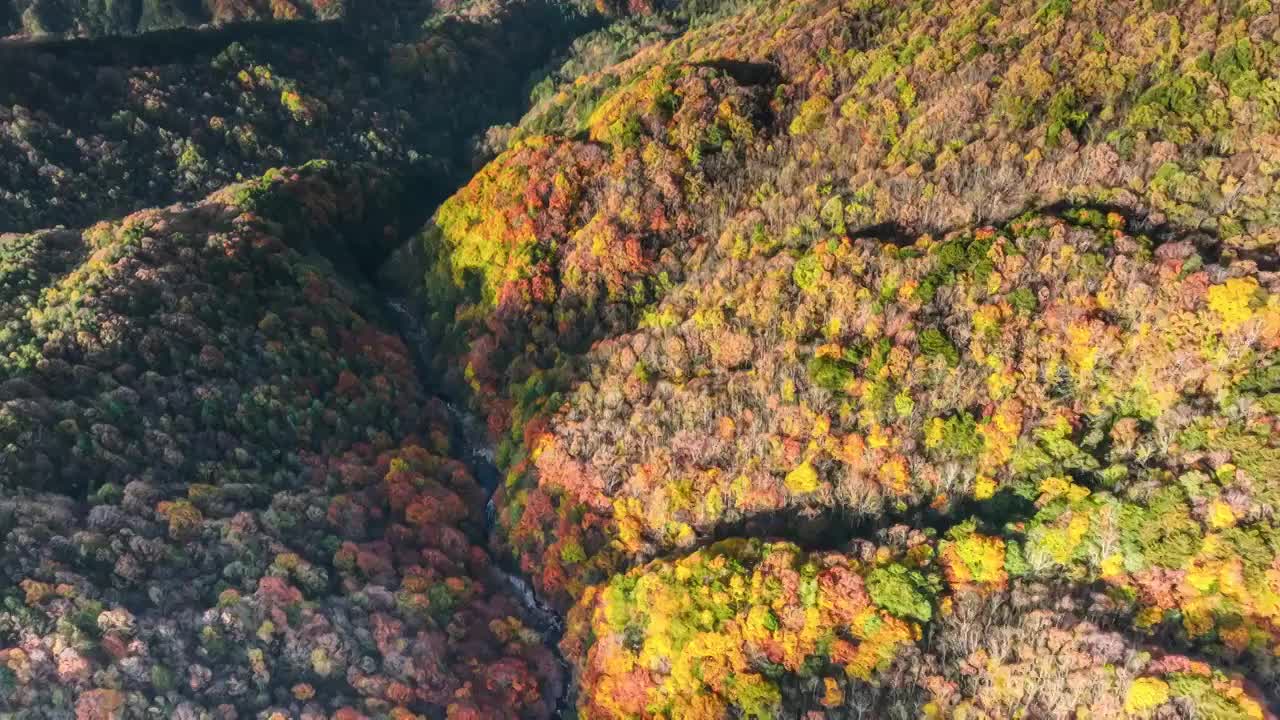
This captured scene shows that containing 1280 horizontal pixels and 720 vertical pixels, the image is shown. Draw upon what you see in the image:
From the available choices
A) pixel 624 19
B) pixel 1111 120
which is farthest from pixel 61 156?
pixel 1111 120

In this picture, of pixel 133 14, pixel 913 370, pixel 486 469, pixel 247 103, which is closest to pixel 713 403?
pixel 913 370

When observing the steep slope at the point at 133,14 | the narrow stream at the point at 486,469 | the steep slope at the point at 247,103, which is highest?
the steep slope at the point at 133,14

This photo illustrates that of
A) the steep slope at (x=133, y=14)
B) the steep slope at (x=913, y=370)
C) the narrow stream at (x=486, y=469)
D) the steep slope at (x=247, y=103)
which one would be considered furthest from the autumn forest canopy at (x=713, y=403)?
the steep slope at (x=133, y=14)

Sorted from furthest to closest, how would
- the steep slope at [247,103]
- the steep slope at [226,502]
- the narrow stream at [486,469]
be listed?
the steep slope at [247,103] < the narrow stream at [486,469] < the steep slope at [226,502]

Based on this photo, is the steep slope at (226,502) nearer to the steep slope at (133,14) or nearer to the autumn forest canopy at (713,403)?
the autumn forest canopy at (713,403)

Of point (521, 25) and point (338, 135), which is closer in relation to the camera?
point (338, 135)

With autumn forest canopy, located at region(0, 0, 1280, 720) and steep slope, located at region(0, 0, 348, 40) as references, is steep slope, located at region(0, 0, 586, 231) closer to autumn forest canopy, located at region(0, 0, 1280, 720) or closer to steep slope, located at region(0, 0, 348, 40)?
autumn forest canopy, located at region(0, 0, 1280, 720)

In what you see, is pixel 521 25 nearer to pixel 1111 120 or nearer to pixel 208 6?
pixel 208 6
